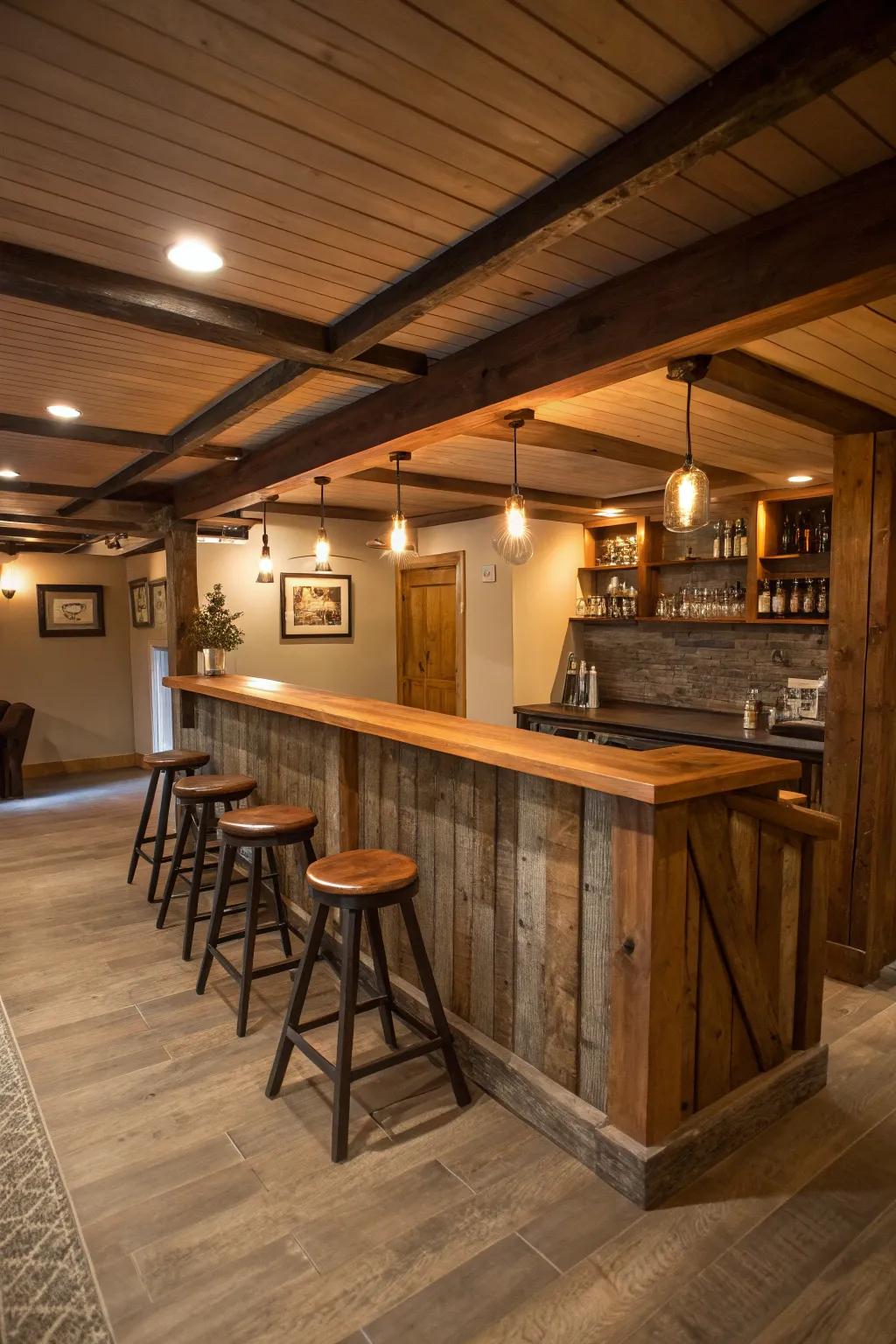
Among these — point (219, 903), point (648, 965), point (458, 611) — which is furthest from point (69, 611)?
point (648, 965)

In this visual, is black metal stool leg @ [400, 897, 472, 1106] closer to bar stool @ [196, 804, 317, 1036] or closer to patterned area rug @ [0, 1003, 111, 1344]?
bar stool @ [196, 804, 317, 1036]

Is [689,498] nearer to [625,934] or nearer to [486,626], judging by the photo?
[625,934]

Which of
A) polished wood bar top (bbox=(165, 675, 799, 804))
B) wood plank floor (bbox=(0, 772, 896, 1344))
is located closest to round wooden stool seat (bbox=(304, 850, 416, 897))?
polished wood bar top (bbox=(165, 675, 799, 804))

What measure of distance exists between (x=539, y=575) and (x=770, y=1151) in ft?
14.0

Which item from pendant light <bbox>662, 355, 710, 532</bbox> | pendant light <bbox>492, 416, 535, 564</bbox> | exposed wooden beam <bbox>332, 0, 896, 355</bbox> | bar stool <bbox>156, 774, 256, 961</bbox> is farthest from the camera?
bar stool <bbox>156, 774, 256, 961</bbox>

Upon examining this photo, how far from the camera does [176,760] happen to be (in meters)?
4.11

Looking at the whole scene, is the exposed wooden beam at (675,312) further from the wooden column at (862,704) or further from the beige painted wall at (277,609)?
the beige painted wall at (277,609)

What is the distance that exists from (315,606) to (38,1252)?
16.5 ft

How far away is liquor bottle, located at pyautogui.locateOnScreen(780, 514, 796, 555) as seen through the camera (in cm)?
473

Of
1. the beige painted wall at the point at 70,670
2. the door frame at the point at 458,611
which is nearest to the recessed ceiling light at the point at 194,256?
the door frame at the point at 458,611

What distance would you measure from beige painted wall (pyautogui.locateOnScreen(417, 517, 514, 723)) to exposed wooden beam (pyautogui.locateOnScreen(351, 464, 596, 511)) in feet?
1.88

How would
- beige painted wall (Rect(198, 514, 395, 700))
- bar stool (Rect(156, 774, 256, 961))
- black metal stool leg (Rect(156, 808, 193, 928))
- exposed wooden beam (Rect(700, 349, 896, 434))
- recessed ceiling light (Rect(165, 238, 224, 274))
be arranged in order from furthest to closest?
beige painted wall (Rect(198, 514, 395, 700)), black metal stool leg (Rect(156, 808, 193, 928)), bar stool (Rect(156, 774, 256, 961)), exposed wooden beam (Rect(700, 349, 896, 434)), recessed ceiling light (Rect(165, 238, 224, 274))

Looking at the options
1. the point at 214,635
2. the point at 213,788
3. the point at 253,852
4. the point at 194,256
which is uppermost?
the point at 194,256

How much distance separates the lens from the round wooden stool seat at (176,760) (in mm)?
4078
